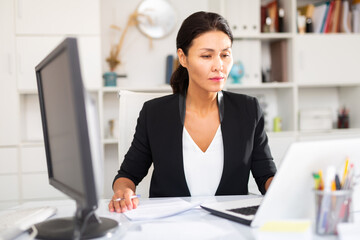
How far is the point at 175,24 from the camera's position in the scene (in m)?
3.65

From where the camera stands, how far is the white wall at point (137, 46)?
11.7 feet

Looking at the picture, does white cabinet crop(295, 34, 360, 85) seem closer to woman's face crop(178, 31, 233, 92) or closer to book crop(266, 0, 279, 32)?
book crop(266, 0, 279, 32)

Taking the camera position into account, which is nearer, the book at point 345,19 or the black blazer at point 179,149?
the black blazer at point 179,149

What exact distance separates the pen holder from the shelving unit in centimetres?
235

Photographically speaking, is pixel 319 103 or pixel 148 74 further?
pixel 319 103

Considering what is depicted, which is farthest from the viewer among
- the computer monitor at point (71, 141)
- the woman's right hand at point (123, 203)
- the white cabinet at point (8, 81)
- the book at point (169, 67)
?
the book at point (169, 67)

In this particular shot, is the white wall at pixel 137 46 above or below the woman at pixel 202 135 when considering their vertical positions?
above

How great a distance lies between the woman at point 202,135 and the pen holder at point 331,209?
26.2 inches

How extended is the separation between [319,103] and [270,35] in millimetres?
906

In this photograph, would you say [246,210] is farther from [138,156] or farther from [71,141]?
[138,156]

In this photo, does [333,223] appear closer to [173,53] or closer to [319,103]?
[173,53]

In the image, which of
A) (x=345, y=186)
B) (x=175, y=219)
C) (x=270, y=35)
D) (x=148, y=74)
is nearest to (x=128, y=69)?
(x=148, y=74)

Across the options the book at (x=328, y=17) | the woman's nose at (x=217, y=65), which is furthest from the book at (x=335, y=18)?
the woman's nose at (x=217, y=65)

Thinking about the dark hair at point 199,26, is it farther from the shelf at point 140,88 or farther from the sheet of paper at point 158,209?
the shelf at point 140,88
